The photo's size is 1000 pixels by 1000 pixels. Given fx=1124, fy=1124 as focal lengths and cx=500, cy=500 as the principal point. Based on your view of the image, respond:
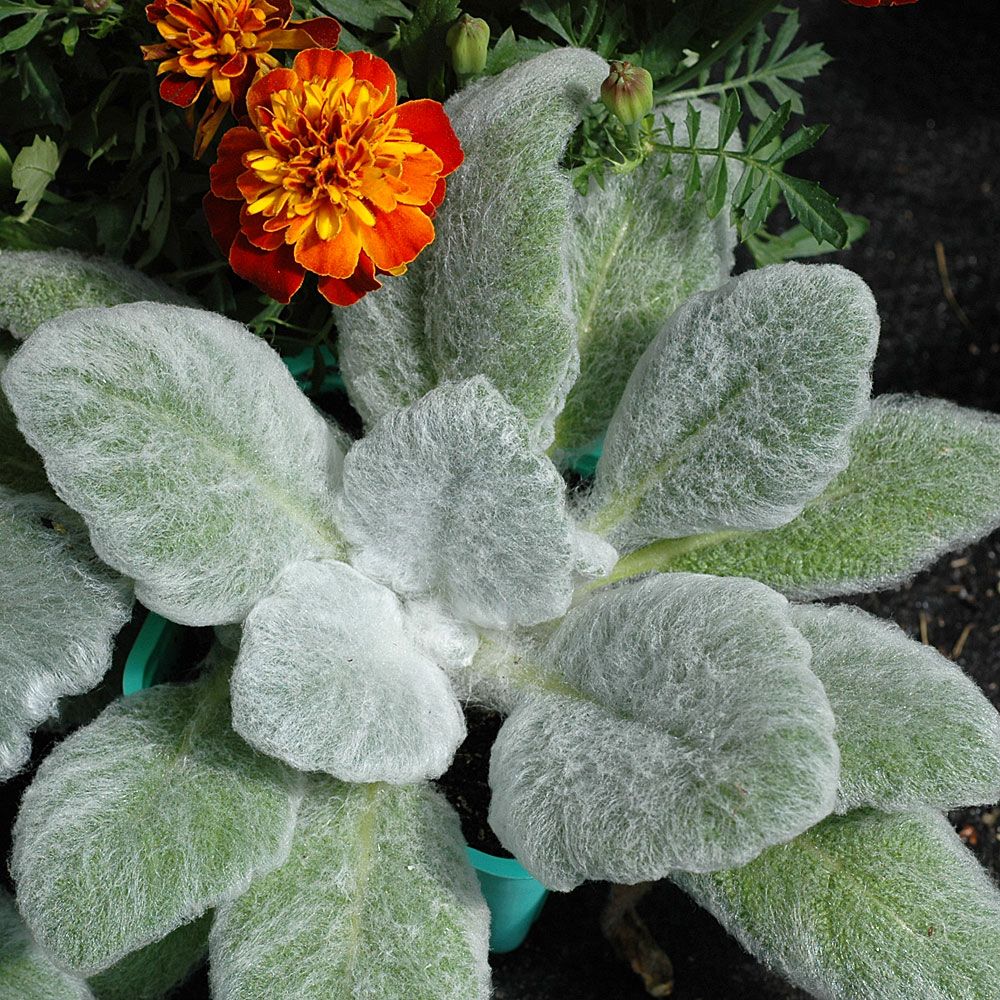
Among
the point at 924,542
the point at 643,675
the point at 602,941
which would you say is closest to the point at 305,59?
the point at 643,675

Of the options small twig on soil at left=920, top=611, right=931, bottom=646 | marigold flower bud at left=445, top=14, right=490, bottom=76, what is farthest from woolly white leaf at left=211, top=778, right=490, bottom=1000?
small twig on soil at left=920, top=611, right=931, bottom=646

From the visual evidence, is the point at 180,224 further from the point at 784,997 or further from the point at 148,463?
the point at 784,997

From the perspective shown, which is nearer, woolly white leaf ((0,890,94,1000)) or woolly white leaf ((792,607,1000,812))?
woolly white leaf ((792,607,1000,812))

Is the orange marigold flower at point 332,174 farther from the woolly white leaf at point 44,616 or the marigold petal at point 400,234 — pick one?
the woolly white leaf at point 44,616

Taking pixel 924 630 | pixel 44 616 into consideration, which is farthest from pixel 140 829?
pixel 924 630

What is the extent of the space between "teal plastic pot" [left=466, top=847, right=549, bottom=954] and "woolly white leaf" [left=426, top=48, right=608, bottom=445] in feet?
1.17

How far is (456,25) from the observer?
2.71 ft

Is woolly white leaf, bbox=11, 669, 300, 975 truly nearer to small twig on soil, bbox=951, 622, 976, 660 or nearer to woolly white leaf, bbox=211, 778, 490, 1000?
woolly white leaf, bbox=211, 778, 490, 1000

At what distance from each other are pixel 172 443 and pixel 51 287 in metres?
0.22

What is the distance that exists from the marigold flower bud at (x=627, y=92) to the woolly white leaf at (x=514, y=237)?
0.06 feet

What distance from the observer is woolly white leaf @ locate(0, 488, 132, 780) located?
796mm

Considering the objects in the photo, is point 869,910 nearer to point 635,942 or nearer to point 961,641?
point 635,942

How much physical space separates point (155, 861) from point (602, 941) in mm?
687

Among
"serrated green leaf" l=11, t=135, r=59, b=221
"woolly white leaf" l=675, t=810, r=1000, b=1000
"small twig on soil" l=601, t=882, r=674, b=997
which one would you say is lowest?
"small twig on soil" l=601, t=882, r=674, b=997
